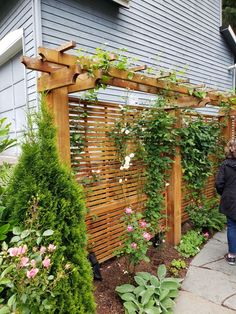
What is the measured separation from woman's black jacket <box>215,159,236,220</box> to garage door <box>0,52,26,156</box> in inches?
138

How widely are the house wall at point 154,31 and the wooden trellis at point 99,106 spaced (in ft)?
3.60

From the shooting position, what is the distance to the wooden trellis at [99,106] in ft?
7.64

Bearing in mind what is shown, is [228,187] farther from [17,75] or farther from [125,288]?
[17,75]

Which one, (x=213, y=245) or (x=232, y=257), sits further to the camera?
(x=213, y=245)

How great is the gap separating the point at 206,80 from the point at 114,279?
7483mm

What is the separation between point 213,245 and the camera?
419 cm

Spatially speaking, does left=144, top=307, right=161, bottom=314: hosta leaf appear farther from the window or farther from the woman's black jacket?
the window

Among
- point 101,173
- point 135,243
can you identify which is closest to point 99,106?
point 101,173

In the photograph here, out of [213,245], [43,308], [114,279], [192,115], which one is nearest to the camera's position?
[43,308]

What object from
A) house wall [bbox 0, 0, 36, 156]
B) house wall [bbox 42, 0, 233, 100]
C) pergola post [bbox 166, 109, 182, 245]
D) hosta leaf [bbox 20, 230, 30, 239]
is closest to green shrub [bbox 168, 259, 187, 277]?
pergola post [bbox 166, 109, 182, 245]

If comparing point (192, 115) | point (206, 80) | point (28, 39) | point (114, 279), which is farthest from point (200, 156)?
point (206, 80)

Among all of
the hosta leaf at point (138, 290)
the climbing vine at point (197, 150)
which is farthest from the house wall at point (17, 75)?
the hosta leaf at point (138, 290)

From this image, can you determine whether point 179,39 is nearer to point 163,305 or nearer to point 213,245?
point 213,245

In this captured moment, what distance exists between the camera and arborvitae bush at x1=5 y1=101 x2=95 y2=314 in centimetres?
200
